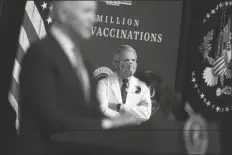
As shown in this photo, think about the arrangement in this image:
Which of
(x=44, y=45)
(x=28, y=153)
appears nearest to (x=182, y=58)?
(x=44, y=45)

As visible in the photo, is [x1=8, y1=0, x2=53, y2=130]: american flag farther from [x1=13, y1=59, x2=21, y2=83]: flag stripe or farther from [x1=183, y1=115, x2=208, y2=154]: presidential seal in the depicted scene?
[x1=183, y1=115, x2=208, y2=154]: presidential seal

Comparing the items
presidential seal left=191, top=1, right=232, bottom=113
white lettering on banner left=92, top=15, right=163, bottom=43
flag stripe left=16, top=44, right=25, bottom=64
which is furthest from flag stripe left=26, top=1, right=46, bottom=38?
presidential seal left=191, top=1, right=232, bottom=113

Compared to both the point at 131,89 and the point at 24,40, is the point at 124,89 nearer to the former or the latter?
the point at 131,89

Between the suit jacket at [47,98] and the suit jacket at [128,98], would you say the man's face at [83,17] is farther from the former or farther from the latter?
the suit jacket at [128,98]

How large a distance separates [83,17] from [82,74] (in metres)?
0.43

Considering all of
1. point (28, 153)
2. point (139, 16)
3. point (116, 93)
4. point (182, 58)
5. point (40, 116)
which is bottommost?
point (28, 153)

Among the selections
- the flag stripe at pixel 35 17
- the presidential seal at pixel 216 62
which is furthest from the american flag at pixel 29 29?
the presidential seal at pixel 216 62

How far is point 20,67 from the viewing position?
2754 mm

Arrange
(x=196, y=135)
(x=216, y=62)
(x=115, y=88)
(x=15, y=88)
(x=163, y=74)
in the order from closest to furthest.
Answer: (x=15, y=88) < (x=115, y=88) < (x=163, y=74) < (x=196, y=135) < (x=216, y=62)

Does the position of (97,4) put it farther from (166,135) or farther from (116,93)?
→ (166,135)

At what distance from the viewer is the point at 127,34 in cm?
300

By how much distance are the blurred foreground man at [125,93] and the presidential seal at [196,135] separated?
0.40m

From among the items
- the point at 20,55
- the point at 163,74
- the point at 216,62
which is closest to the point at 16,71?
the point at 20,55

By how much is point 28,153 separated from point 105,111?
64 cm
